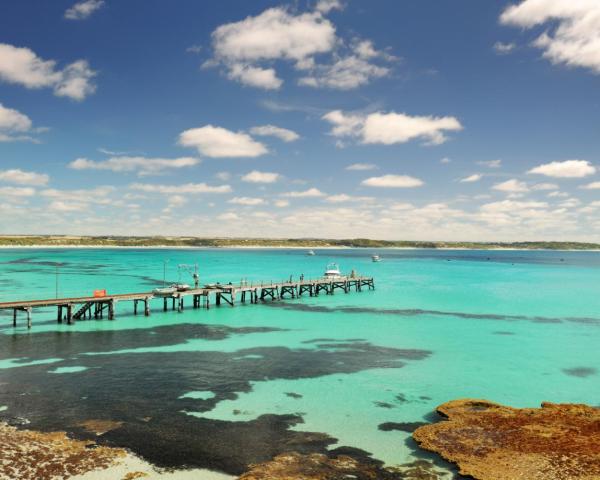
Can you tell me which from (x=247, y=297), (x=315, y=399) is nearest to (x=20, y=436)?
(x=315, y=399)

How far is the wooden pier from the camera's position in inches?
1884

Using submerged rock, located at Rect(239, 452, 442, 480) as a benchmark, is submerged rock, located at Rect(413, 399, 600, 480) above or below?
above

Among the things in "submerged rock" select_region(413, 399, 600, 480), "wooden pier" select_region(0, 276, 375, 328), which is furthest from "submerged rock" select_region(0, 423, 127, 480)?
"wooden pier" select_region(0, 276, 375, 328)

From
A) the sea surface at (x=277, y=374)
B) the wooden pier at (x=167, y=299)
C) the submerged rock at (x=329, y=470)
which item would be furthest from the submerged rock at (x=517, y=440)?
the wooden pier at (x=167, y=299)

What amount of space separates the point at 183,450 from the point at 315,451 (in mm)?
5466

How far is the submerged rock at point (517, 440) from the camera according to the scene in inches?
699

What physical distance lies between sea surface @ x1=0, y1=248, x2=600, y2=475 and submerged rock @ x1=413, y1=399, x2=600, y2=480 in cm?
134

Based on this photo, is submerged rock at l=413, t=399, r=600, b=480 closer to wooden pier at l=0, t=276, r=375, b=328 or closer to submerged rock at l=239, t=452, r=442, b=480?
submerged rock at l=239, t=452, r=442, b=480

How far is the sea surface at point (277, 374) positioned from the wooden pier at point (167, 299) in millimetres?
1894

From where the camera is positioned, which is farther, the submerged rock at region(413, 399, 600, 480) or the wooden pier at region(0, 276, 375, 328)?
the wooden pier at region(0, 276, 375, 328)

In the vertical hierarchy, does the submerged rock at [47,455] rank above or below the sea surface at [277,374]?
above

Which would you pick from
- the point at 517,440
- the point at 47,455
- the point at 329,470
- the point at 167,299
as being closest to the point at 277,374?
the point at 329,470

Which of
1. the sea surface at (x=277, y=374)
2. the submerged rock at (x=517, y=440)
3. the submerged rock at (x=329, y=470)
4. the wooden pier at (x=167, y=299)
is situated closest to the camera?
the submerged rock at (x=329, y=470)

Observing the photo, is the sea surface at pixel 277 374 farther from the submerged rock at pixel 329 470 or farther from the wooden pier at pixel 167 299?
the wooden pier at pixel 167 299
